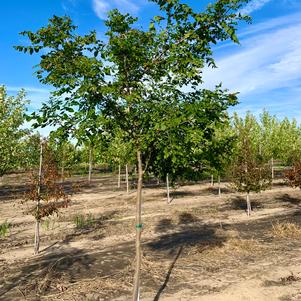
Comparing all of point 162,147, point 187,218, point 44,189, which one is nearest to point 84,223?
point 44,189

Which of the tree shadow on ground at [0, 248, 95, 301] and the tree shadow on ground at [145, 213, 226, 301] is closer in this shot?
the tree shadow on ground at [0, 248, 95, 301]

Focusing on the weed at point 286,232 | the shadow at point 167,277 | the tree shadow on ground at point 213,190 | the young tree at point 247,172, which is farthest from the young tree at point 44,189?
the tree shadow on ground at point 213,190

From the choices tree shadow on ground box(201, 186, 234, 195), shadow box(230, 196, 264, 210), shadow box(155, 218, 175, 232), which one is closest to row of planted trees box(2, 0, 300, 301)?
shadow box(155, 218, 175, 232)

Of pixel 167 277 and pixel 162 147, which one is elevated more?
pixel 162 147

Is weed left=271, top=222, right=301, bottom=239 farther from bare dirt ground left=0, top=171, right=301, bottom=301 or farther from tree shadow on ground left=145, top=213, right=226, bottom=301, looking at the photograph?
tree shadow on ground left=145, top=213, right=226, bottom=301

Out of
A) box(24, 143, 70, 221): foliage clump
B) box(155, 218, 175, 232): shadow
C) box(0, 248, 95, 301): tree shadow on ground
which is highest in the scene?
box(24, 143, 70, 221): foliage clump

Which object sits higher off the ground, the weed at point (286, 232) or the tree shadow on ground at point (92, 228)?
the weed at point (286, 232)

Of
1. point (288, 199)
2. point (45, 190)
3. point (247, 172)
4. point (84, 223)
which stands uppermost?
point (247, 172)

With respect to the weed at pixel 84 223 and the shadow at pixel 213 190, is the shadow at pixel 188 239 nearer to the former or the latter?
the weed at pixel 84 223

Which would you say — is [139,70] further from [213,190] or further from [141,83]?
[213,190]

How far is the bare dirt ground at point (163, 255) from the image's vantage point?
934 cm

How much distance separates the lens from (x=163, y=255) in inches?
509

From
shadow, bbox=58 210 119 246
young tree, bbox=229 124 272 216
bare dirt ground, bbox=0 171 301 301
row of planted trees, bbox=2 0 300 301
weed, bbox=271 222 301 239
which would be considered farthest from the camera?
young tree, bbox=229 124 272 216

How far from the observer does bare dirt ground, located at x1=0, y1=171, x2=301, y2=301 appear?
9.34 meters
